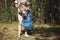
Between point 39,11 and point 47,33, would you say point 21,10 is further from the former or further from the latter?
point 39,11

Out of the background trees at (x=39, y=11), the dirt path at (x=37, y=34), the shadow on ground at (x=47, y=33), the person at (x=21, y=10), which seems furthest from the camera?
the background trees at (x=39, y=11)

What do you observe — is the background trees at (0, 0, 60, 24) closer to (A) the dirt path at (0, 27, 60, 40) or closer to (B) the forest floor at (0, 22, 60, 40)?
(B) the forest floor at (0, 22, 60, 40)

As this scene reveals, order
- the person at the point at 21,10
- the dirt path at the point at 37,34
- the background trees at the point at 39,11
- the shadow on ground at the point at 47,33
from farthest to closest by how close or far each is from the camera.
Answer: the background trees at the point at 39,11 → the shadow on ground at the point at 47,33 → the dirt path at the point at 37,34 → the person at the point at 21,10

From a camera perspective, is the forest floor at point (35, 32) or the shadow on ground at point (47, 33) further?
the shadow on ground at point (47, 33)

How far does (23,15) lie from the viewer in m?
9.05

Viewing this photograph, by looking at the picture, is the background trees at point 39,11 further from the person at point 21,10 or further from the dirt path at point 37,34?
the person at point 21,10

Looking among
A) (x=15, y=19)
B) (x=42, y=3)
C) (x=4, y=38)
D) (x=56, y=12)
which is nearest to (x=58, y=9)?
(x=56, y=12)

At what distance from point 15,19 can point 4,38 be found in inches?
143

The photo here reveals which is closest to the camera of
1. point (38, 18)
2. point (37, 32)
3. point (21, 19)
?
point (21, 19)

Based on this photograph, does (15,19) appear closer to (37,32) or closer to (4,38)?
(37,32)

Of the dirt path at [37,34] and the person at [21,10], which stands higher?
the person at [21,10]

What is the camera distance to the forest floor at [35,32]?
9230 millimetres

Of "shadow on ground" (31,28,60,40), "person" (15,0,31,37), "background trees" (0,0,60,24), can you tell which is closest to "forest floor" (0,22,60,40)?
"shadow on ground" (31,28,60,40)

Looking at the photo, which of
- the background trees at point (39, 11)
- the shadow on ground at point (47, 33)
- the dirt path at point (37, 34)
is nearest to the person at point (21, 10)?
the dirt path at point (37, 34)
